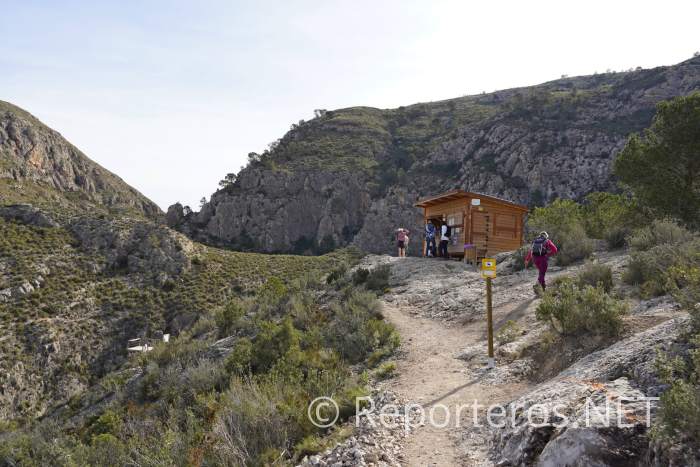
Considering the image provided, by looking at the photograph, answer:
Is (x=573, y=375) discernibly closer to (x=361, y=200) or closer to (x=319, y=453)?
(x=319, y=453)

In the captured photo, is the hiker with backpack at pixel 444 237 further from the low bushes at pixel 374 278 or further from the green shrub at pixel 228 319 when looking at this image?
the green shrub at pixel 228 319

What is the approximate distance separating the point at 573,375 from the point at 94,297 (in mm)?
32523

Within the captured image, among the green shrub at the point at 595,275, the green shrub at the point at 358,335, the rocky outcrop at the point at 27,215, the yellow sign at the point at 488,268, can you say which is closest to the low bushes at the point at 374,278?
the green shrub at the point at 358,335

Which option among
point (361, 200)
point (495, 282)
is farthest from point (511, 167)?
point (495, 282)

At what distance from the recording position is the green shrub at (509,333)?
805 centimetres

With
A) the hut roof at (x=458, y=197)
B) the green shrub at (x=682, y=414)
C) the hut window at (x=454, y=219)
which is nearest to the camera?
the green shrub at (x=682, y=414)

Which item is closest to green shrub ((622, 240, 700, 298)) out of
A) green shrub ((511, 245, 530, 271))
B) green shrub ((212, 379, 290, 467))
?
green shrub ((511, 245, 530, 271))

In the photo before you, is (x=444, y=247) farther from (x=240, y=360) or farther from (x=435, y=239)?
(x=240, y=360)

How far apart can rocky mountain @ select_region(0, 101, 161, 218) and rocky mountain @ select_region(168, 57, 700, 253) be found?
1854cm

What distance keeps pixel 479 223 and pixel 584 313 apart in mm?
13256

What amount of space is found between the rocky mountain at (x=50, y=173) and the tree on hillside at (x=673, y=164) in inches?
2241

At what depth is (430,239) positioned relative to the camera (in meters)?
21.7

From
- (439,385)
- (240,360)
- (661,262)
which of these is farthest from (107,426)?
(661,262)

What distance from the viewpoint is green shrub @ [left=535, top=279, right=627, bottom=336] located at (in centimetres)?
600
